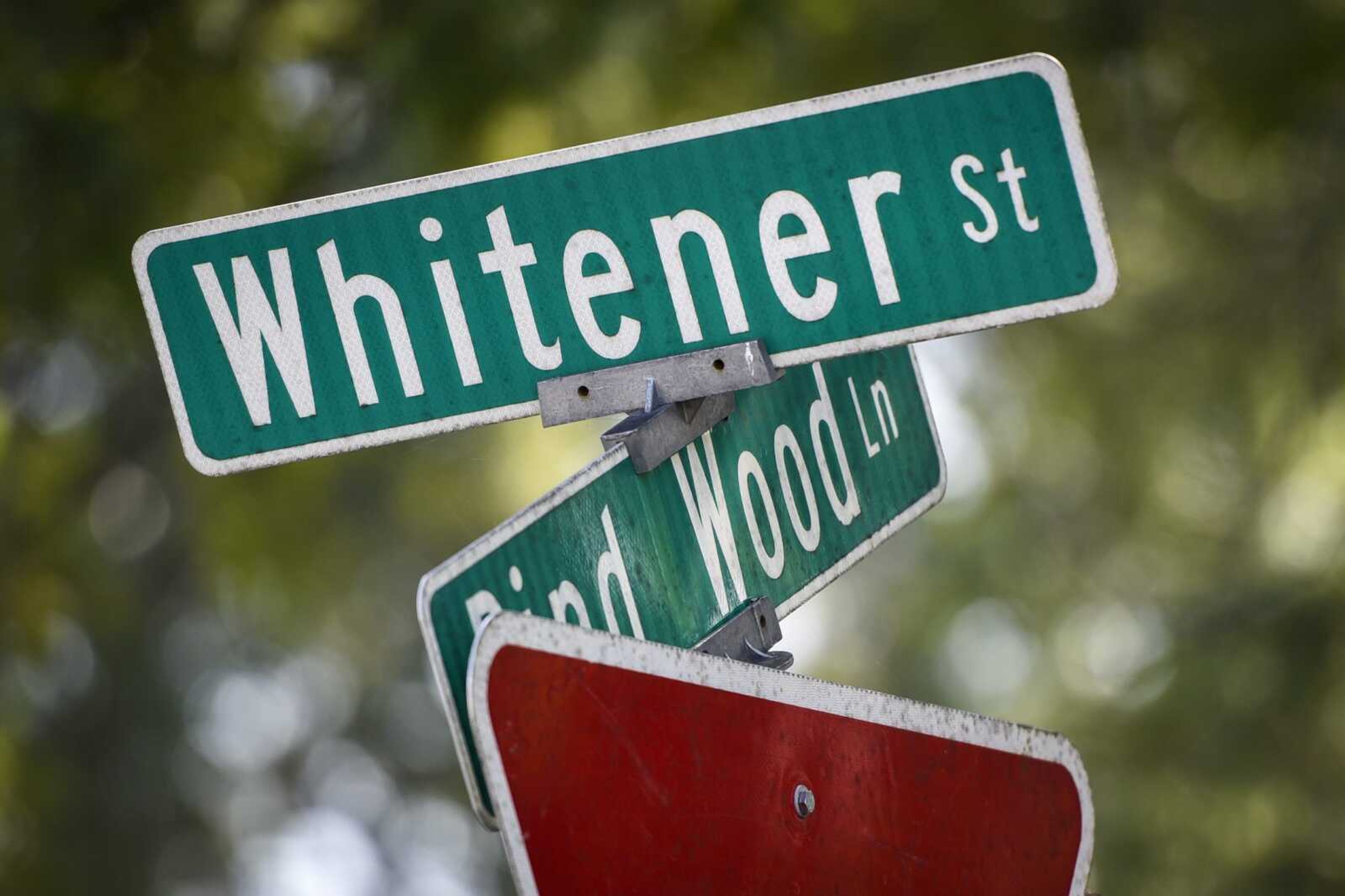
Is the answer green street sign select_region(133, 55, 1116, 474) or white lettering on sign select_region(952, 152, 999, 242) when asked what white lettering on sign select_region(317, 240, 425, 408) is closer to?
green street sign select_region(133, 55, 1116, 474)

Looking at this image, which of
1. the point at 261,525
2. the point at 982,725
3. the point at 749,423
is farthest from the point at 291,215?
the point at 261,525

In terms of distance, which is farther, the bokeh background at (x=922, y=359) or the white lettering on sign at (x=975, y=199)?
the bokeh background at (x=922, y=359)

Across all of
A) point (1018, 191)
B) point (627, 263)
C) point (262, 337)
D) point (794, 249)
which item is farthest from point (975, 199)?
point (262, 337)

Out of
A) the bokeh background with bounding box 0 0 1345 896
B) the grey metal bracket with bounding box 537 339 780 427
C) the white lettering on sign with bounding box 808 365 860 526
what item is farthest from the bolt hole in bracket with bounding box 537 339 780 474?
the bokeh background with bounding box 0 0 1345 896

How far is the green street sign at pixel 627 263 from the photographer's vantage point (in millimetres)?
1132

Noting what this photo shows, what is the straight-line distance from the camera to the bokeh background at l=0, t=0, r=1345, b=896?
478cm

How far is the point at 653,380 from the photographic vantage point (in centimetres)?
115

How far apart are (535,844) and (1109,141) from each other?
5114 mm

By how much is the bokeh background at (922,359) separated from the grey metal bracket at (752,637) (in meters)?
2.76

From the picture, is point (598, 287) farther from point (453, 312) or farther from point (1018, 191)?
point (1018, 191)

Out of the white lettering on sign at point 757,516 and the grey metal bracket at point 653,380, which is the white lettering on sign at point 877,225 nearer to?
the grey metal bracket at point 653,380

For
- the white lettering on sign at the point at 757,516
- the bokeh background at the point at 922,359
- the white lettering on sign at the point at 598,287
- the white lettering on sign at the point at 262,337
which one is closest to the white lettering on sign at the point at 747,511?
the white lettering on sign at the point at 757,516

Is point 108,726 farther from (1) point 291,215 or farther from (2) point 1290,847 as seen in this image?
(1) point 291,215

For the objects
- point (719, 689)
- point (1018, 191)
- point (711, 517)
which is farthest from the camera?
point (711, 517)
